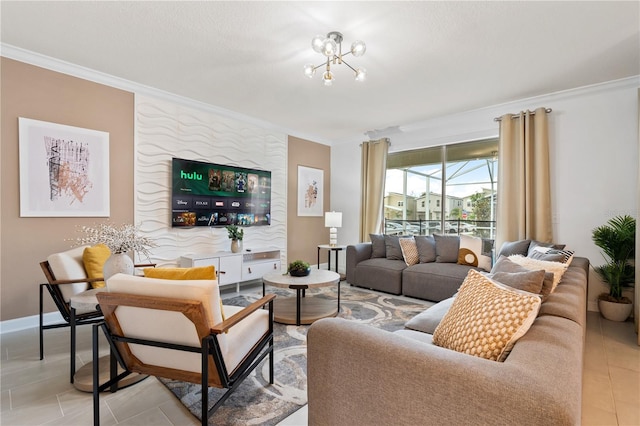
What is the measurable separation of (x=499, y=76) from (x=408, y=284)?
8.92ft

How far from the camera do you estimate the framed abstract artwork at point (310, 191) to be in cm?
565

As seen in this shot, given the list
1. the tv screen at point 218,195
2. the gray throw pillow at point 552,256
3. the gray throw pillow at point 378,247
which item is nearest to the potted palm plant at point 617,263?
the gray throw pillow at point 552,256

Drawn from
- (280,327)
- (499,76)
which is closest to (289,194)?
(280,327)

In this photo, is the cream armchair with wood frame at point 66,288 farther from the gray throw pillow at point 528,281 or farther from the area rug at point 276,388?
the gray throw pillow at point 528,281

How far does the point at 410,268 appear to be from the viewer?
4117 millimetres

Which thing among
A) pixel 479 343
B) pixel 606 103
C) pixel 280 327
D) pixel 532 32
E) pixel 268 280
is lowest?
pixel 280 327

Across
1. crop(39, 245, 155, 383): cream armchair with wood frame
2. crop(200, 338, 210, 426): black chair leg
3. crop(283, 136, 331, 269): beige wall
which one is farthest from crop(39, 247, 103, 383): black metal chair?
crop(283, 136, 331, 269): beige wall

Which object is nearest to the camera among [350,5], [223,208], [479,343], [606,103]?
[479,343]

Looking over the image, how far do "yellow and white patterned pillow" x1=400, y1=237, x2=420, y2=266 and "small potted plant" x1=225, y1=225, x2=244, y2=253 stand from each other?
7.91 feet

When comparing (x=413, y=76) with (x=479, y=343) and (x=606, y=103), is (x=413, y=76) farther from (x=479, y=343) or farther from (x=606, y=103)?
(x=479, y=343)

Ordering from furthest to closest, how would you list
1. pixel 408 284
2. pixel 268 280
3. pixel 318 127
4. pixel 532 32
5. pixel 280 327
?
pixel 318 127, pixel 408 284, pixel 268 280, pixel 280 327, pixel 532 32

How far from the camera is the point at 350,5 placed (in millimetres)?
2170

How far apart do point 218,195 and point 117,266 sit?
7.44 ft

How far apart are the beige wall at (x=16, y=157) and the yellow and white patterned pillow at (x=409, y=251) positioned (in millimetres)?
3853
